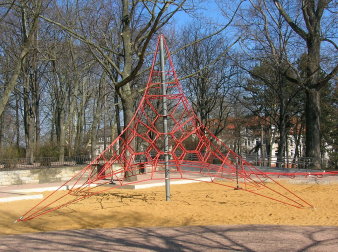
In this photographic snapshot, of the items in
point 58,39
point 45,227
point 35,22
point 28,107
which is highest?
point 58,39

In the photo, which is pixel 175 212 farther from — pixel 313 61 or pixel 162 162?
pixel 313 61

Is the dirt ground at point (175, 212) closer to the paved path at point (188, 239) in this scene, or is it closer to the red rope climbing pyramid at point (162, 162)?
the red rope climbing pyramid at point (162, 162)

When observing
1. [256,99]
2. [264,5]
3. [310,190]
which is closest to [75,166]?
[310,190]

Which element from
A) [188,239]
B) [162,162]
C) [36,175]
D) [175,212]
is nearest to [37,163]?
[36,175]

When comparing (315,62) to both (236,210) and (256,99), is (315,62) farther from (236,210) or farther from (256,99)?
(256,99)

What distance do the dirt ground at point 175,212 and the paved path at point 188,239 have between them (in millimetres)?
1234

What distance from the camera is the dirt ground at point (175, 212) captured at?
28.6 ft

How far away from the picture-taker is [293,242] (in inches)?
238

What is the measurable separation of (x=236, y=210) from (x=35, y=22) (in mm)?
11036

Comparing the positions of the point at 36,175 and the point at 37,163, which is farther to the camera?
the point at 37,163

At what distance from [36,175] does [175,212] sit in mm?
12008

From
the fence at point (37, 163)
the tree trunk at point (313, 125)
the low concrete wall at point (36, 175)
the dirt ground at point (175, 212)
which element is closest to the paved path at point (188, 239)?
the dirt ground at point (175, 212)

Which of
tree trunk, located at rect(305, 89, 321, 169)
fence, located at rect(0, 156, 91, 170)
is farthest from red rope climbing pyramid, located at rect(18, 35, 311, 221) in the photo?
tree trunk, located at rect(305, 89, 321, 169)

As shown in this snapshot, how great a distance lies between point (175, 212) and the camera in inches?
398
